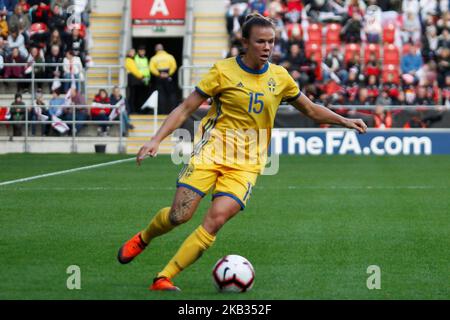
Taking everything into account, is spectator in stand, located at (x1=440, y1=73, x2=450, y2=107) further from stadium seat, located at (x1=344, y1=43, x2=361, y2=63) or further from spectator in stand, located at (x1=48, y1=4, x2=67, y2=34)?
spectator in stand, located at (x1=48, y1=4, x2=67, y2=34)

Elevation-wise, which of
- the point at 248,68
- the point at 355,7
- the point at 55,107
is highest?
the point at 355,7

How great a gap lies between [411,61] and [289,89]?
23319 millimetres

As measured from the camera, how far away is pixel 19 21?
106ft

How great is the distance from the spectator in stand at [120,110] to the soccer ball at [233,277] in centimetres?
2206

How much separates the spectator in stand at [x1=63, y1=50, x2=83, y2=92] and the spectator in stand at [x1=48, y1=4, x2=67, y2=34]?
1.16m

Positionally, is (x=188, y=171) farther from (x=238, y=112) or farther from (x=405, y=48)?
(x=405, y=48)

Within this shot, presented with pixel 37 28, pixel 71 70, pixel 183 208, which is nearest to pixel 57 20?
pixel 37 28

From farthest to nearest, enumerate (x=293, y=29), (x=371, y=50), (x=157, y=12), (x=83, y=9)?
1. (x=157, y=12)
2. (x=83, y=9)
3. (x=293, y=29)
4. (x=371, y=50)

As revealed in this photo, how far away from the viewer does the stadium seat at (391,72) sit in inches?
1224

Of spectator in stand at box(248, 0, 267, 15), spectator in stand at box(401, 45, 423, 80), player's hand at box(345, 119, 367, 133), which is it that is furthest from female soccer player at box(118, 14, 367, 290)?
spectator in stand at box(248, 0, 267, 15)

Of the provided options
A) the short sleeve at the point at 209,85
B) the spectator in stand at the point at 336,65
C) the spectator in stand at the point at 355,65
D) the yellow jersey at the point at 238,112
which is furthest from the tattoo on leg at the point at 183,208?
the spectator in stand at the point at 336,65

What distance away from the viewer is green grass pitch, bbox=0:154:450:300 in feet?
28.5
